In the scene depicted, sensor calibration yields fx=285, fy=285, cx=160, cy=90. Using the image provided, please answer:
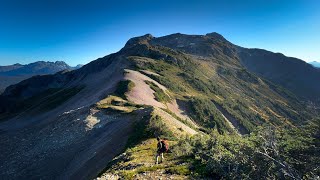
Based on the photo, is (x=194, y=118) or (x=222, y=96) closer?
(x=194, y=118)

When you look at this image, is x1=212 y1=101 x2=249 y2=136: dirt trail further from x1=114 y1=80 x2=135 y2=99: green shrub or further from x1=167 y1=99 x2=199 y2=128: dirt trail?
x1=114 y1=80 x2=135 y2=99: green shrub

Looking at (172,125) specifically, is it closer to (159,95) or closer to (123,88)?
(123,88)

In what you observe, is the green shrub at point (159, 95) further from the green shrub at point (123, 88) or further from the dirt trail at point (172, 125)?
the dirt trail at point (172, 125)

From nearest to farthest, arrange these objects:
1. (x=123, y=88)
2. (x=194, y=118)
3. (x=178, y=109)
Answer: (x=123, y=88) < (x=178, y=109) < (x=194, y=118)

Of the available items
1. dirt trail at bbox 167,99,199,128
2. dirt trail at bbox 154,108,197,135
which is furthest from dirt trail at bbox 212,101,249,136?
dirt trail at bbox 154,108,197,135

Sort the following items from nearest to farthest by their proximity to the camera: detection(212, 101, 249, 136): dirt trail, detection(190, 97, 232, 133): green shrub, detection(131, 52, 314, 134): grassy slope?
detection(190, 97, 232, 133): green shrub, detection(212, 101, 249, 136): dirt trail, detection(131, 52, 314, 134): grassy slope

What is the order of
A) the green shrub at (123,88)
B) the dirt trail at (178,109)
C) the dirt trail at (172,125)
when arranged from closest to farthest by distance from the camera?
the dirt trail at (172,125)
the green shrub at (123,88)
the dirt trail at (178,109)

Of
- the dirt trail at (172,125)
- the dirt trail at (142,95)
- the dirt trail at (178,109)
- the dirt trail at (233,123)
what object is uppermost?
the dirt trail at (142,95)

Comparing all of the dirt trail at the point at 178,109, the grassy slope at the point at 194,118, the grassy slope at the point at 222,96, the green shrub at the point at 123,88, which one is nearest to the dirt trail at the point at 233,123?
the grassy slope at the point at 222,96

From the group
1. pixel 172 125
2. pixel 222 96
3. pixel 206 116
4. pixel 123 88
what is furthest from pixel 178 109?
pixel 222 96

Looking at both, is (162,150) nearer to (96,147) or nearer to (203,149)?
(203,149)

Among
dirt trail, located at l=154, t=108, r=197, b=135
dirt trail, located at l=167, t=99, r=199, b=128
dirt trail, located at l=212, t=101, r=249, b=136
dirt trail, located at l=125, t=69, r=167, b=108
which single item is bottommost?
dirt trail, located at l=212, t=101, r=249, b=136

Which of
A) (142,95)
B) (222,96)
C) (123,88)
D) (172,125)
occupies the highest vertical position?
(123,88)

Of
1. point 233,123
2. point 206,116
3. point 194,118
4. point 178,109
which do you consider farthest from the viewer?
point 233,123
